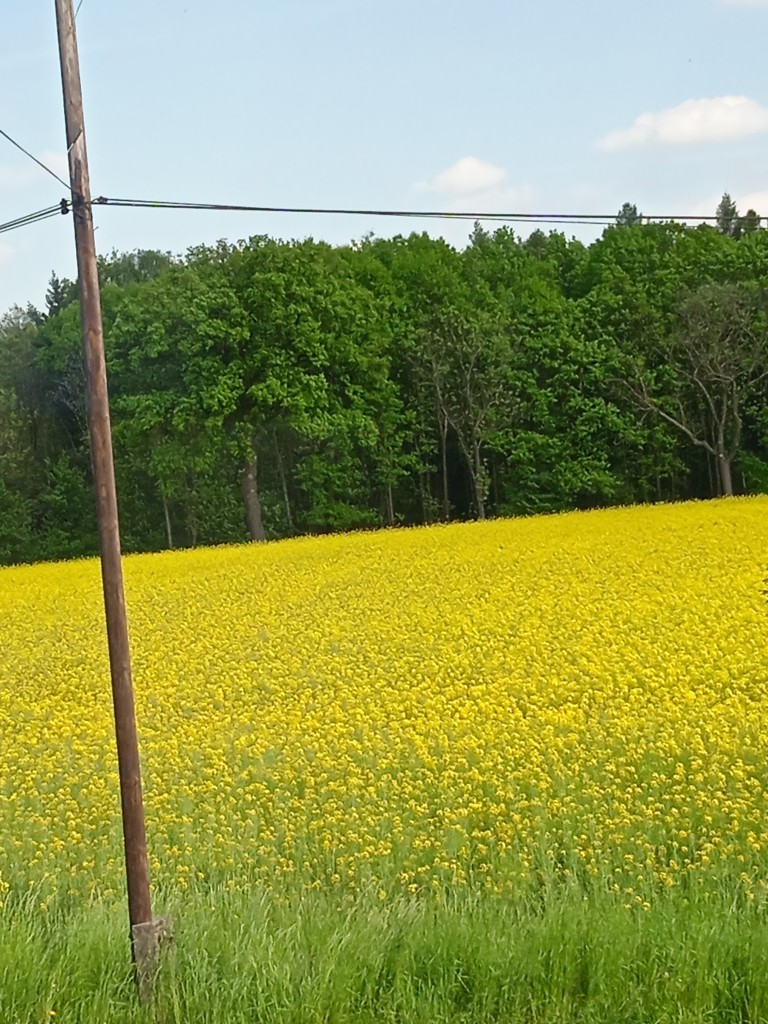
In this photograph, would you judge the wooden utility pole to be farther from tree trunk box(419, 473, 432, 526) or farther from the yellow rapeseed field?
tree trunk box(419, 473, 432, 526)

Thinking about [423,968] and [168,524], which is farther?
[168,524]

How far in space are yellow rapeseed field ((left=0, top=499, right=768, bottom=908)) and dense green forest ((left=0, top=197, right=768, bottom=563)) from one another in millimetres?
16004

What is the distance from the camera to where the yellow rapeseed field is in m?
6.61

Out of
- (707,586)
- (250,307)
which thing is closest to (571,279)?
(250,307)

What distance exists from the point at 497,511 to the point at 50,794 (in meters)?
32.2

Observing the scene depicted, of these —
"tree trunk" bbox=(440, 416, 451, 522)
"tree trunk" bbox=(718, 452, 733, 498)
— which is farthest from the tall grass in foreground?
"tree trunk" bbox=(440, 416, 451, 522)

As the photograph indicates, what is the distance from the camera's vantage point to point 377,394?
35406 mm

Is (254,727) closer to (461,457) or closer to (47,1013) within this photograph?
(47,1013)

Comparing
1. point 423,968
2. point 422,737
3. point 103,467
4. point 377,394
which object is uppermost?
point 377,394

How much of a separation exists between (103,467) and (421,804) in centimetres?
329

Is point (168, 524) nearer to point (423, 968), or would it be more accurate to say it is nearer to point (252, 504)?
point (252, 504)

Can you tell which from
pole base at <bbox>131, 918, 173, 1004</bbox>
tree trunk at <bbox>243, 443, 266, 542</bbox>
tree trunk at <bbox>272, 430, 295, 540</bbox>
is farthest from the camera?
tree trunk at <bbox>272, 430, 295, 540</bbox>

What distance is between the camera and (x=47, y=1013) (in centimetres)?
481

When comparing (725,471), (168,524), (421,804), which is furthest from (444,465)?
(421,804)
